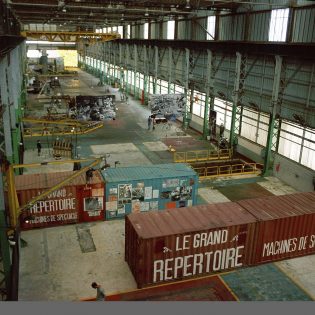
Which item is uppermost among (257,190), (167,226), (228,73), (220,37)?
(220,37)

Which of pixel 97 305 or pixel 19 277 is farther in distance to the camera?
pixel 19 277

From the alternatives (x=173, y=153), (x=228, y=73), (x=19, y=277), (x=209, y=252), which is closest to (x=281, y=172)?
(x=173, y=153)

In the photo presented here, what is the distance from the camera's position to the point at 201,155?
123 ft

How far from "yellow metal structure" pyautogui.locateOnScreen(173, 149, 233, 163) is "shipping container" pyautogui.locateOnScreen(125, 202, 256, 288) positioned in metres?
16.6

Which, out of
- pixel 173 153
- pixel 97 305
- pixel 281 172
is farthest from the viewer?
pixel 173 153

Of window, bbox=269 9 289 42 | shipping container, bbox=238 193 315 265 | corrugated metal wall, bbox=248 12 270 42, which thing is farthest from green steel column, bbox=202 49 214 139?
shipping container, bbox=238 193 315 265

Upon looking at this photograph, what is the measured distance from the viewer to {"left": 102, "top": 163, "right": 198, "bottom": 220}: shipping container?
22516mm

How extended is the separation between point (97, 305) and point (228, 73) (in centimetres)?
3908

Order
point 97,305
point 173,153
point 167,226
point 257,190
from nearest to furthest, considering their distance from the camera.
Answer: point 97,305 < point 167,226 < point 257,190 < point 173,153

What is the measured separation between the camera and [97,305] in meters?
3.04

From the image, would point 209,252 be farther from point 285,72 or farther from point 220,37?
point 220,37

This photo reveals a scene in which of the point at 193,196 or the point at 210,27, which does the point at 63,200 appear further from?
the point at 210,27

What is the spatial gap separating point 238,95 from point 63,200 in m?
22.2

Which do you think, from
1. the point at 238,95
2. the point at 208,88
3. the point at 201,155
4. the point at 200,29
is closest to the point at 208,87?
the point at 208,88
